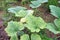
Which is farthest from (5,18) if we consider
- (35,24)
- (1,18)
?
(35,24)

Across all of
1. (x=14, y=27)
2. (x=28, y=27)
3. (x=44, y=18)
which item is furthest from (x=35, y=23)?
(x=44, y=18)

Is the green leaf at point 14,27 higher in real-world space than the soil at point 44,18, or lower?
higher

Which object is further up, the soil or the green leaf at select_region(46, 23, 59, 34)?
the green leaf at select_region(46, 23, 59, 34)

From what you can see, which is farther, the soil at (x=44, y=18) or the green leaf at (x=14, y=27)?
the soil at (x=44, y=18)

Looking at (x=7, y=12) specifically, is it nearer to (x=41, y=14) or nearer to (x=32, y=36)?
(x=41, y=14)

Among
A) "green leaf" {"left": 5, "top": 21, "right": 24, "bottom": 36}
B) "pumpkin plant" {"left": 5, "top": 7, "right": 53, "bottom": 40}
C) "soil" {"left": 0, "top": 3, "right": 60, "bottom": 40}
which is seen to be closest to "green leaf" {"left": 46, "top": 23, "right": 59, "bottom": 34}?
"pumpkin plant" {"left": 5, "top": 7, "right": 53, "bottom": 40}

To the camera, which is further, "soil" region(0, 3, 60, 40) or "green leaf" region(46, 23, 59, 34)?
"soil" region(0, 3, 60, 40)

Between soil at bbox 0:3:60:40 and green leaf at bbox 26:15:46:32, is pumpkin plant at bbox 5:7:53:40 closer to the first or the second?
→ green leaf at bbox 26:15:46:32

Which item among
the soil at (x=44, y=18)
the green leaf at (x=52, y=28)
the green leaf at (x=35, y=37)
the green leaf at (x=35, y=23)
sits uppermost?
the green leaf at (x=35, y=23)

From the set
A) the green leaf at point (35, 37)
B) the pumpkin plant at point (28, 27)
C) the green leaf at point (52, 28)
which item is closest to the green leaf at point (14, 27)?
the pumpkin plant at point (28, 27)

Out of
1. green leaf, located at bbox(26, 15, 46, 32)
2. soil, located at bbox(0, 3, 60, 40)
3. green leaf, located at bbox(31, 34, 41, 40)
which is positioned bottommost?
soil, located at bbox(0, 3, 60, 40)

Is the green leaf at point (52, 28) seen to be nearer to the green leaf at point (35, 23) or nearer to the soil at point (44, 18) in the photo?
the green leaf at point (35, 23)

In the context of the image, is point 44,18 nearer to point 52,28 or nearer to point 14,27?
point 52,28

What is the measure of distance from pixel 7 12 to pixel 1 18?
0.48ft
